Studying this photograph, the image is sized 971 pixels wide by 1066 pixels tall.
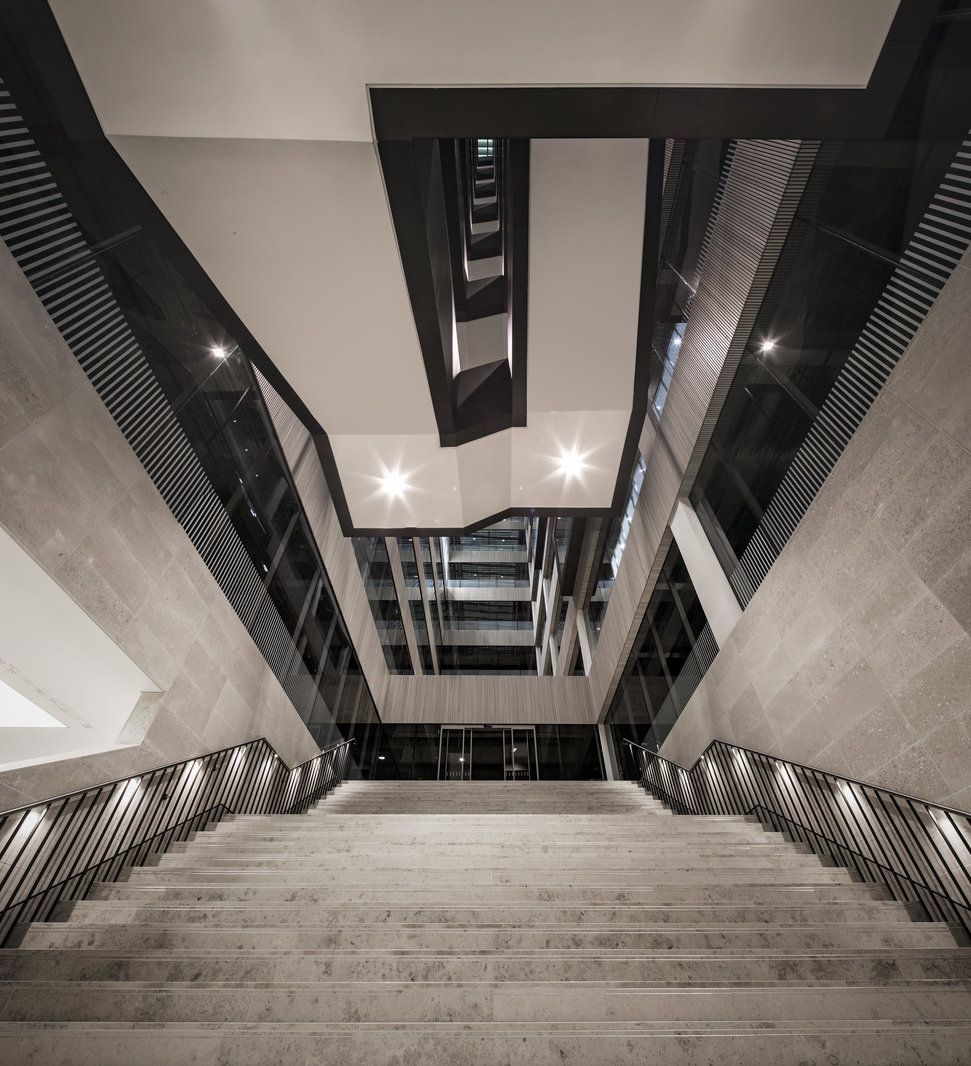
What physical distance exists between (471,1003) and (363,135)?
512 centimetres

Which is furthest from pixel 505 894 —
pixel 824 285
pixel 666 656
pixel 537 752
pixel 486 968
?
pixel 537 752

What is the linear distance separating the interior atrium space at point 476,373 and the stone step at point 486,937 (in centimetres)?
17

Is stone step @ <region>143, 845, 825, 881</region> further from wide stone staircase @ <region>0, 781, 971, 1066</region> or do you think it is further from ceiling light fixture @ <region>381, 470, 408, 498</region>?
ceiling light fixture @ <region>381, 470, 408, 498</region>

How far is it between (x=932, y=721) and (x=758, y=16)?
5020mm

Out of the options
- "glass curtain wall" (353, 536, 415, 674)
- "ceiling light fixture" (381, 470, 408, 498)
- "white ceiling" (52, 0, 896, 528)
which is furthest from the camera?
"glass curtain wall" (353, 536, 415, 674)

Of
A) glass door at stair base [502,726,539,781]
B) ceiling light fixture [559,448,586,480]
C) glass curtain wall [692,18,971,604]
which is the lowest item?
glass door at stair base [502,726,539,781]

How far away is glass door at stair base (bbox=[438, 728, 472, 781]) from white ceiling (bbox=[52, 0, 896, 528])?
10127 mm

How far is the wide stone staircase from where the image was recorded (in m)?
1.81

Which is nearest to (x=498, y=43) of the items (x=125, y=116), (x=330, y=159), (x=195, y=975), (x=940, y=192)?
(x=330, y=159)

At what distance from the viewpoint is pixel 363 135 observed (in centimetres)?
336

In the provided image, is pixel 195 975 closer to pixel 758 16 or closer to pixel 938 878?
pixel 938 878

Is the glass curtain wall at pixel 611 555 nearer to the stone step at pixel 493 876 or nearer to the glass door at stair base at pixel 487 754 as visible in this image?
the glass door at stair base at pixel 487 754

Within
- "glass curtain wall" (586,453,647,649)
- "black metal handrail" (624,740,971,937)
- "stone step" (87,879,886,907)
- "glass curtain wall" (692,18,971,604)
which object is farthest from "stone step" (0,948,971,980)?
"glass curtain wall" (586,453,647,649)

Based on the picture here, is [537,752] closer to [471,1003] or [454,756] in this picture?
[454,756]
